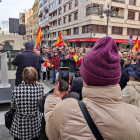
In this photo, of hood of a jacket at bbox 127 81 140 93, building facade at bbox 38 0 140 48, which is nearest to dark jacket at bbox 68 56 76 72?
hood of a jacket at bbox 127 81 140 93

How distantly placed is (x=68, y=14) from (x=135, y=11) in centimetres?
1480

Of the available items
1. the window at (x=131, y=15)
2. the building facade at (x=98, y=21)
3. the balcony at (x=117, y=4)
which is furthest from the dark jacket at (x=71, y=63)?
the window at (x=131, y=15)

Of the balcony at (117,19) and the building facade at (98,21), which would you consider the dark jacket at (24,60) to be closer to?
the building facade at (98,21)

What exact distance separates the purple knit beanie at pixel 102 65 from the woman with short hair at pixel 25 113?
4.51 feet

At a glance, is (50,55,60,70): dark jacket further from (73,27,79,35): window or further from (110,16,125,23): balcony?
(73,27,79,35): window

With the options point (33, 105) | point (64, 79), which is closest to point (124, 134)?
point (64, 79)

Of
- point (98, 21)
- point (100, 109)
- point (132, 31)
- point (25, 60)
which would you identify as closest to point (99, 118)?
point (100, 109)

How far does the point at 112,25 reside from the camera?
29.3 m

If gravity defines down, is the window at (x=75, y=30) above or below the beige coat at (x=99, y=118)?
above

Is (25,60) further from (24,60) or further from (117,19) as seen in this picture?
(117,19)

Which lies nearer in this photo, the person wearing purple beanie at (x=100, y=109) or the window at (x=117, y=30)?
the person wearing purple beanie at (x=100, y=109)

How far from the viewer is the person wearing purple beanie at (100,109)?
95 centimetres

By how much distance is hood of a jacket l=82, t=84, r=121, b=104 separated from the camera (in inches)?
39.7

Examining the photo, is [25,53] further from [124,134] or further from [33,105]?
[124,134]
